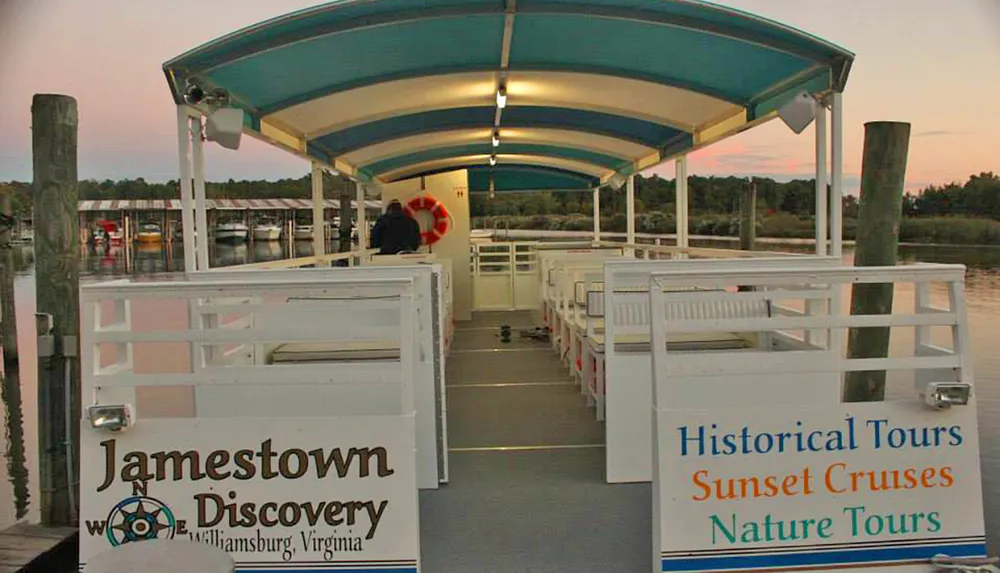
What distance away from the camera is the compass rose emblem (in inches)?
115

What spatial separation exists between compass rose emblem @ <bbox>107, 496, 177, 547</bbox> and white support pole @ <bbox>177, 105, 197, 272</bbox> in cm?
214

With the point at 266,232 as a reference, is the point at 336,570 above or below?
below

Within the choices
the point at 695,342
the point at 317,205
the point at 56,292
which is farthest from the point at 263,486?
the point at 317,205

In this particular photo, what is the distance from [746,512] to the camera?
2949 mm

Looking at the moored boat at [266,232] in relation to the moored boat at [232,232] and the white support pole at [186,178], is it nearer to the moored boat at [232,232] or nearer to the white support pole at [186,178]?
the moored boat at [232,232]

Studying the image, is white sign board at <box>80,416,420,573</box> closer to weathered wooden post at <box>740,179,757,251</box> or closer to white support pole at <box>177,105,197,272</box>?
white support pole at <box>177,105,197,272</box>

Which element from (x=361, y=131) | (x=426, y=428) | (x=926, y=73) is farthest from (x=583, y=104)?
(x=926, y=73)

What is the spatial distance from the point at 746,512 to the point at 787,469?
22 cm

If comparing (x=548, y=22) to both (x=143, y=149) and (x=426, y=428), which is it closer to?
(x=426, y=428)

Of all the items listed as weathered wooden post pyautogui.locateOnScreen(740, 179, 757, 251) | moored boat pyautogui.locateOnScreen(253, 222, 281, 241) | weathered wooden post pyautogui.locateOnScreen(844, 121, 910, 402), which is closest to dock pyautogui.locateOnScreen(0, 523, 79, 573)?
weathered wooden post pyautogui.locateOnScreen(844, 121, 910, 402)

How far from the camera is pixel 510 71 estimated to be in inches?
241

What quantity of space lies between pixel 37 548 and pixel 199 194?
2.17m

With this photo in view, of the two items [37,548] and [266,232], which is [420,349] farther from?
[266,232]

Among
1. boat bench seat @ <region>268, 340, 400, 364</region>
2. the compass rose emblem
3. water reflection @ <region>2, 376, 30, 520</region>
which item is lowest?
water reflection @ <region>2, 376, 30, 520</region>
